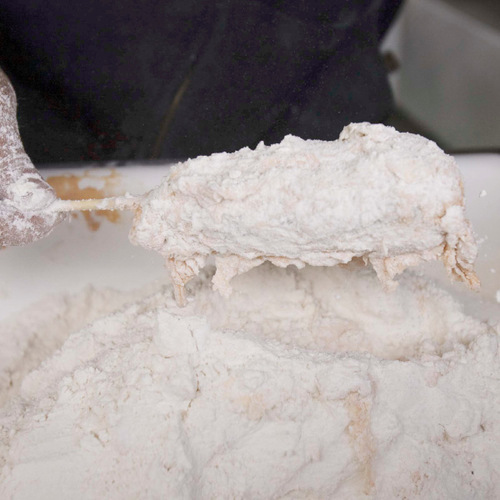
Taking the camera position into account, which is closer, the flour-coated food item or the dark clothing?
the flour-coated food item

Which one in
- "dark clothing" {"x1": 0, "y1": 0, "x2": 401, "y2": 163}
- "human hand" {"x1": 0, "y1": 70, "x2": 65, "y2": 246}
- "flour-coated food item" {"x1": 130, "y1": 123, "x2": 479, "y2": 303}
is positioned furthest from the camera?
"dark clothing" {"x1": 0, "y1": 0, "x2": 401, "y2": 163}

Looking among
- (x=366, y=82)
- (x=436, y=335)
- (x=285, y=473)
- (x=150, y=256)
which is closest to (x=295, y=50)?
(x=366, y=82)

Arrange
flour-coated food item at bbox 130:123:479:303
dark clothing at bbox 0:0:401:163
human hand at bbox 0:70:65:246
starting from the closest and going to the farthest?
flour-coated food item at bbox 130:123:479:303 < human hand at bbox 0:70:65:246 < dark clothing at bbox 0:0:401:163

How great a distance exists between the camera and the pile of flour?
22.7 inches

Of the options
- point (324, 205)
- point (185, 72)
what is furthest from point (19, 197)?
→ point (185, 72)

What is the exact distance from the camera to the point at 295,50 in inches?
40.9

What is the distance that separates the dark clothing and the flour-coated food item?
500 millimetres

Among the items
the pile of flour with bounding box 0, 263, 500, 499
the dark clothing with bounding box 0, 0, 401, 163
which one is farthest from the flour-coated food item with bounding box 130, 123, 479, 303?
the dark clothing with bounding box 0, 0, 401, 163

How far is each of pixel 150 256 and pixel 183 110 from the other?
35 centimetres

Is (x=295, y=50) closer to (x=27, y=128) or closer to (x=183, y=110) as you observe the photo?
(x=183, y=110)

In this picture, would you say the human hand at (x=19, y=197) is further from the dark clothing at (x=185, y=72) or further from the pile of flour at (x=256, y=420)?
the dark clothing at (x=185, y=72)

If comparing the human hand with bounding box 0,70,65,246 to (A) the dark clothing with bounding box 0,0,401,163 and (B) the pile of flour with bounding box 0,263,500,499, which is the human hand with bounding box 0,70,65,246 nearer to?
(B) the pile of flour with bounding box 0,263,500,499

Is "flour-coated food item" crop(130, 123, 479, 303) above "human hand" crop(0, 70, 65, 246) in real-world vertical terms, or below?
above

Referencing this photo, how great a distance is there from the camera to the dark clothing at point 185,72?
0.98m
